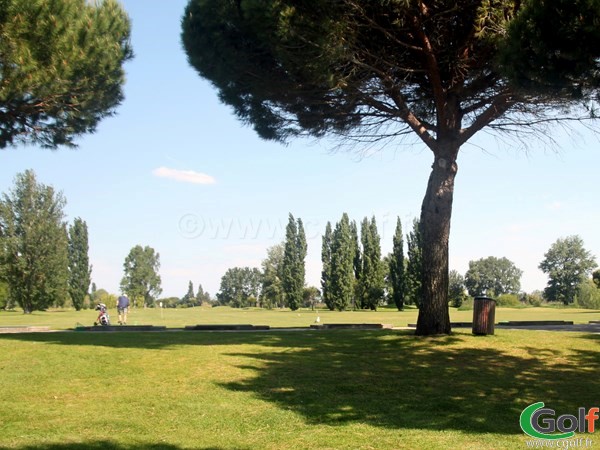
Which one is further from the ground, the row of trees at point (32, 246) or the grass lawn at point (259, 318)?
the row of trees at point (32, 246)

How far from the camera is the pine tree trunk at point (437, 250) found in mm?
13531

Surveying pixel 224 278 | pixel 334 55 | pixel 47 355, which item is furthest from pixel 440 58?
pixel 224 278

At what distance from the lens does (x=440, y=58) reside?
1391 cm

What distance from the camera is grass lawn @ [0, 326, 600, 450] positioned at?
674cm

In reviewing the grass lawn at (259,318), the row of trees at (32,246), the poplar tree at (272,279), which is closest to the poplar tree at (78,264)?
the row of trees at (32,246)

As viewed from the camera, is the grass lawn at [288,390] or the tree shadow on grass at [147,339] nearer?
the grass lawn at [288,390]

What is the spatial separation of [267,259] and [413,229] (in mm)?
32461

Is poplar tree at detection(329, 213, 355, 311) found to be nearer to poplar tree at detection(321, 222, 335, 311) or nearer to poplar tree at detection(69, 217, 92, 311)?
poplar tree at detection(321, 222, 335, 311)

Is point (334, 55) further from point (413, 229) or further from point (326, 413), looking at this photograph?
point (413, 229)

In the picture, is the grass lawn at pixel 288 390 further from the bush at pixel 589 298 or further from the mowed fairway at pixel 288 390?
the bush at pixel 589 298

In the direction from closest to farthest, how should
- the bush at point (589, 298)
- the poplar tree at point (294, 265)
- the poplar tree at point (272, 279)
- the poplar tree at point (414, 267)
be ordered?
the bush at point (589, 298)
the poplar tree at point (414, 267)
the poplar tree at point (294, 265)
the poplar tree at point (272, 279)

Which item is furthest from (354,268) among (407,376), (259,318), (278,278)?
(407,376)

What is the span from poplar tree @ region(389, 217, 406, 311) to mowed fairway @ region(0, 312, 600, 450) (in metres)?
49.0

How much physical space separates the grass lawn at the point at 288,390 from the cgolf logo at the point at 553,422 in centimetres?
18
